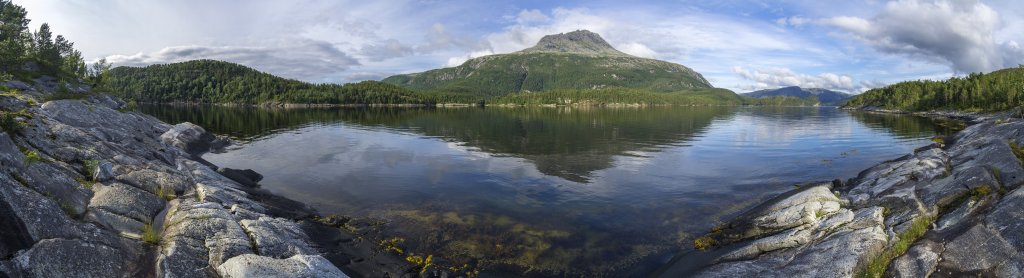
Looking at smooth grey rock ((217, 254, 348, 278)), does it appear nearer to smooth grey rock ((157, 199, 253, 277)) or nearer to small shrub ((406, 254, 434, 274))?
smooth grey rock ((157, 199, 253, 277))

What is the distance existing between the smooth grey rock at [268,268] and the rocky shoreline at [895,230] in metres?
15.8

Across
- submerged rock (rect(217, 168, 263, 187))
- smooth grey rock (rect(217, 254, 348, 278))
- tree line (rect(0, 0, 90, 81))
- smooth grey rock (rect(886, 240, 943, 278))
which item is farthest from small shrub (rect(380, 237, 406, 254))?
tree line (rect(0, 0, 90, 81))

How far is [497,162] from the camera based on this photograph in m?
54.7

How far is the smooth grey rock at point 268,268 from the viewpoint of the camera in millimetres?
15677

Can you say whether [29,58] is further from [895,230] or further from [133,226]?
[895,230]

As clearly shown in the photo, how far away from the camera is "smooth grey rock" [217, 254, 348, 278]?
51.4 ft

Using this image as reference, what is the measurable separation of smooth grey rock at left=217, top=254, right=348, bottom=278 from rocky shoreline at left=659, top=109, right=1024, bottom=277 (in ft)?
51.8

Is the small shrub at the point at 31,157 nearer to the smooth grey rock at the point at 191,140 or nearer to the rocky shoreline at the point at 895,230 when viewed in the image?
the rocky shoreline at the point at 895,230

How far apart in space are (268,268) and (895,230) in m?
25.4

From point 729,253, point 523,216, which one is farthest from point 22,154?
point 729,253

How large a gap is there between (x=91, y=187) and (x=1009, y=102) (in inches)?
7551

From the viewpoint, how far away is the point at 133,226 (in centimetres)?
1789

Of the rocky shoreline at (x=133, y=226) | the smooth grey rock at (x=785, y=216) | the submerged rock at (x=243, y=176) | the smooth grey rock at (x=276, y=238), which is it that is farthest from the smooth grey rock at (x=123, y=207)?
the smooth grey rock at (x=785, y=216)

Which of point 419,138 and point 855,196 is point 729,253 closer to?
point 855,196
